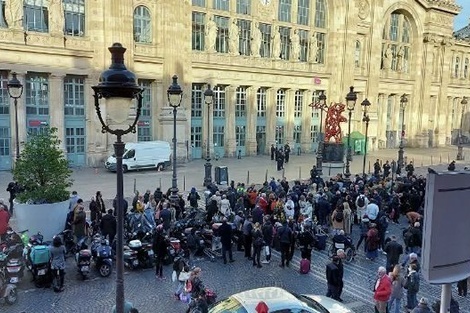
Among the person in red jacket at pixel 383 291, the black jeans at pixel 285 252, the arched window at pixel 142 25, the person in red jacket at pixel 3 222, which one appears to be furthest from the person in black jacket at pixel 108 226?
the arched window at pixel 142 25

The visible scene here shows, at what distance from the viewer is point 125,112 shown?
5590mm

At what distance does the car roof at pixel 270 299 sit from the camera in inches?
275

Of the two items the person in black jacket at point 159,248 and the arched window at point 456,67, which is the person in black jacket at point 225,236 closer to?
the person in black jacket at point 159,248

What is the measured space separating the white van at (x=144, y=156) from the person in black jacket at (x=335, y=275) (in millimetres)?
19883

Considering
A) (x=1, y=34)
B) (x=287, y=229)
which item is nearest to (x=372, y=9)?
(x=1, y=34)

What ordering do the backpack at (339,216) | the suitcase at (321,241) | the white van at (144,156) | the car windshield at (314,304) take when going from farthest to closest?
the white van at (144,156) < the suitcase at (321,241) < the backpack at (339,216) < the car windshield at (314,304)

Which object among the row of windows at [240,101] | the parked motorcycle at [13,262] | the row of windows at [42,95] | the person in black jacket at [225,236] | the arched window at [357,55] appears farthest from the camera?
the arched window at [357,55]

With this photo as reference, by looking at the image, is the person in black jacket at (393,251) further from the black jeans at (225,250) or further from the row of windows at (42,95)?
the row of windows at (42,95)

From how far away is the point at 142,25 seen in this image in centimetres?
3159

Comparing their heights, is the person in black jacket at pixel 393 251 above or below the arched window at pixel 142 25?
below

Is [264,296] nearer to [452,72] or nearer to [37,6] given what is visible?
[37,6]

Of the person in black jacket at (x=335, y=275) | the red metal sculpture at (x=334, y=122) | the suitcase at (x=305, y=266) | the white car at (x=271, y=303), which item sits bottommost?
the suitcase at (x=305, y=266)

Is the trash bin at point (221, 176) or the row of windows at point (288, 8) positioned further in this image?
the row of windows at point (288, 8)

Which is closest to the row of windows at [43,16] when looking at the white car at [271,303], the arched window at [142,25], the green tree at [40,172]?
the arched window at [142,25]
